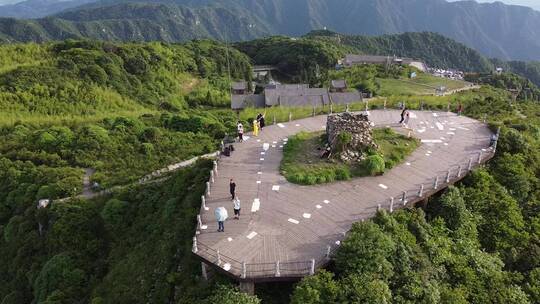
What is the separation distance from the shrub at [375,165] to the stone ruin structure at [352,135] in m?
0.99

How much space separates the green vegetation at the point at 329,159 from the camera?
19.5m

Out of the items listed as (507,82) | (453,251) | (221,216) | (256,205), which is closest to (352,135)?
(256,205)

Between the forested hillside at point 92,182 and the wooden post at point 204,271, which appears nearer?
the wooden post at point 204,271

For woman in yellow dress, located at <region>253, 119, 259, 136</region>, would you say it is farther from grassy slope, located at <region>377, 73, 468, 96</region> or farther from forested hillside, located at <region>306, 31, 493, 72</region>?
forested hillside, located at <region>306, 31, 493, 72</region>

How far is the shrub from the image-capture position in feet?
64.6

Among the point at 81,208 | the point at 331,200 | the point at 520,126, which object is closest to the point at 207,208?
the point at 331,200

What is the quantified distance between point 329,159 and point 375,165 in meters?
2.53

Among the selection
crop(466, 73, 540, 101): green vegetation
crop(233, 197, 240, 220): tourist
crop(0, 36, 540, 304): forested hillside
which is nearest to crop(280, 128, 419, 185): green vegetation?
crop(0, 36, 540, 304): forested hillside

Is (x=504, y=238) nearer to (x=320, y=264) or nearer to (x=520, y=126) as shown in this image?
(x=320, y=264)

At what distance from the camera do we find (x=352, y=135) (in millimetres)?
21531

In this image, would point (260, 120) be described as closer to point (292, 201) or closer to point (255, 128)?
point (255, 128)

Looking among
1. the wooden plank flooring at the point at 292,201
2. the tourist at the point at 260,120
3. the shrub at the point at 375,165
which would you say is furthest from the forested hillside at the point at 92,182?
the shrub at the point at 375,165

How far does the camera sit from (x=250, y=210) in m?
16.8

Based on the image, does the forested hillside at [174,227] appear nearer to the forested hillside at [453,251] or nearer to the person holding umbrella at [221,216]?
the forested hillside at [453,251]
